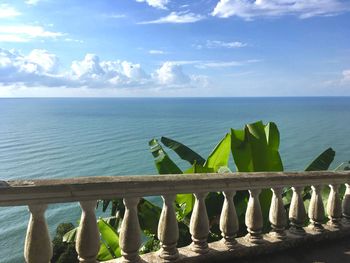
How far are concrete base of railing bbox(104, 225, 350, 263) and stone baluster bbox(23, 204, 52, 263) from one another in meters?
0.63

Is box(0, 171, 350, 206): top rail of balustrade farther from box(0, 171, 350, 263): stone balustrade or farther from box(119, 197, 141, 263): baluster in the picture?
box(119, 197, 141, 263): baluster

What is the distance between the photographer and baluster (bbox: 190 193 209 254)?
350 cm

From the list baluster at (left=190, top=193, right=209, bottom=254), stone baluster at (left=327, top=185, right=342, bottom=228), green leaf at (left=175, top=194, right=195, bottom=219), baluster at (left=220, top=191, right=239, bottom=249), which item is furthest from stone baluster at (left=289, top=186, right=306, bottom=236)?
green leaf at (left=175, top=194, right=195, bottom=219)

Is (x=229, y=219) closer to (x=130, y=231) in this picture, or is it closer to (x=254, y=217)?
(x=254, y=217)

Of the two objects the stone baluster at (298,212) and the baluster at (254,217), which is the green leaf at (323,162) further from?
the baluster at (254,217)

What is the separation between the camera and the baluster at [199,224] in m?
3.50

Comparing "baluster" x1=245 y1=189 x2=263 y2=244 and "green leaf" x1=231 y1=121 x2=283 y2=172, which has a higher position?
"green leaf" x1=231 y1=121 x2=283 y2=172

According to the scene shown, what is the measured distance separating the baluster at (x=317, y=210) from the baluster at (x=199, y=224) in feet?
4.70

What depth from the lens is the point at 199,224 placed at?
3510mm

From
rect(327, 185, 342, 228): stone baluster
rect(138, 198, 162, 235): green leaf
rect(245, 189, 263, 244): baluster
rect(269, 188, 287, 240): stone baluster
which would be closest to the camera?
rect(245, 189, 263, 244): baluster

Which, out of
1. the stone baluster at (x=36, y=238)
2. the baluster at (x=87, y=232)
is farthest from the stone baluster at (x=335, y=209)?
the stone baluster at (x=36, y=238)

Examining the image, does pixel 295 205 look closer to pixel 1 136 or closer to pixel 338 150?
pixel 338 150

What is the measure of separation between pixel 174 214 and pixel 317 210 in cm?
182

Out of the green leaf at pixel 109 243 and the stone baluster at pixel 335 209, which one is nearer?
the stone baluster at pixel 335 209
